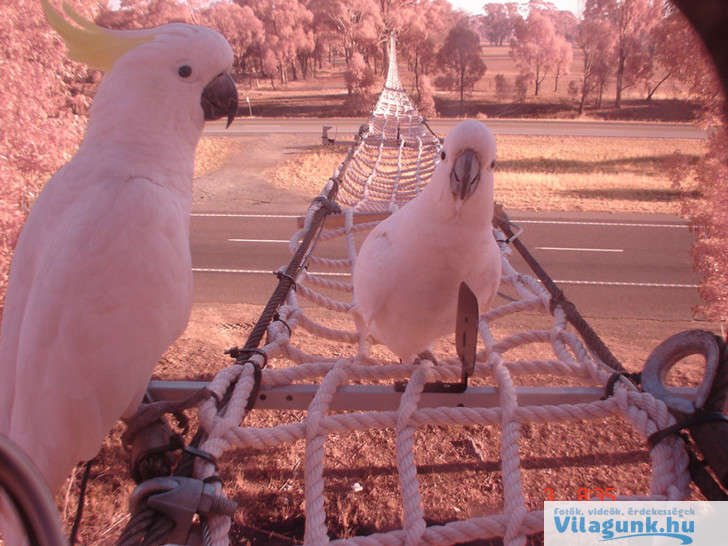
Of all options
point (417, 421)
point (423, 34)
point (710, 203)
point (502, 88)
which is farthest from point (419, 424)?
point (502, 88)

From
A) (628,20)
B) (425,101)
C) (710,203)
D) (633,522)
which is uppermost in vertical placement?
(628,20)

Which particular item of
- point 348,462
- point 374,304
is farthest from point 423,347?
point 348,462

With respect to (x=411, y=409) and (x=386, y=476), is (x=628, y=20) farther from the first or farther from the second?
(x=411, y=409)

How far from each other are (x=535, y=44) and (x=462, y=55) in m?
2.00

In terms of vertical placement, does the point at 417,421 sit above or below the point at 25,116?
below

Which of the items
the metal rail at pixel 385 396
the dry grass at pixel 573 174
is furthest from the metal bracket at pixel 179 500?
the dry grass at pixel 573 174

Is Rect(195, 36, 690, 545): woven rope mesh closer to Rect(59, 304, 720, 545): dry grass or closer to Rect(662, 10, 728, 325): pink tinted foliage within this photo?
Rect(59, 304, 720, 545): dry grass

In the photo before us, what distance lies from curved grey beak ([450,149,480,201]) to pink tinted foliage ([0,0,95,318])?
1924 millimetres

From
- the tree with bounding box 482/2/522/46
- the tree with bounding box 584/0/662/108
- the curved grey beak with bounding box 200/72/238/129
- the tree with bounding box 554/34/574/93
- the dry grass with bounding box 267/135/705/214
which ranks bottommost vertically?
the dry grass with bounding box 267/135/705/214

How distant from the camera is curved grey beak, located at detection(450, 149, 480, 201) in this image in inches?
39.1

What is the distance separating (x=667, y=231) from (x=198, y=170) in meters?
8.19

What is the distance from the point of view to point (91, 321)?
0.96 m

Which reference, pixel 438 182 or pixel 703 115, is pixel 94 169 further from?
pixel 703 115

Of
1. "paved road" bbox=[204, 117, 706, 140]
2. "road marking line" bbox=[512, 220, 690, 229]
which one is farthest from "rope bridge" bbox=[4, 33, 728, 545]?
"paved road" bbox=[204, 117, 706, 140]
